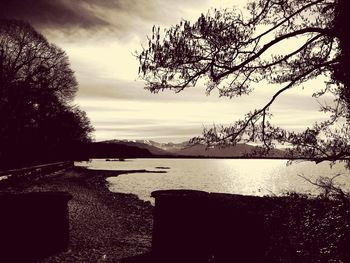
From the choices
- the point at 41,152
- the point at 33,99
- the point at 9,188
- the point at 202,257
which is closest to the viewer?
the point at 202,257

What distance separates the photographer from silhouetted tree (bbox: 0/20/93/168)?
28484 mm

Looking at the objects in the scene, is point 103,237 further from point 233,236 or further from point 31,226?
point 233,236

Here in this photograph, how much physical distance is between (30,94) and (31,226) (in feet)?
86.0

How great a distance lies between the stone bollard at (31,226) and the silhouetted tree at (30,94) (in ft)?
75.0

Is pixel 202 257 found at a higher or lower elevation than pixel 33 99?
lower

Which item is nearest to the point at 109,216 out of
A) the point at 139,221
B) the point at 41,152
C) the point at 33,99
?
the point at 139,221

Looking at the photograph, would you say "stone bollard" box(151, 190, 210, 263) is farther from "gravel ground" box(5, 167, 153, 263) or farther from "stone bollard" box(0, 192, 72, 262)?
"stone bollard" box(0, 192, 72, 262)

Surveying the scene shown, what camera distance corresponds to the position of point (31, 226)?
7.00 metres

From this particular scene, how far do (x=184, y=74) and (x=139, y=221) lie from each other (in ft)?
25.6

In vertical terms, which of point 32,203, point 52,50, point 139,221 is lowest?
point 139,221

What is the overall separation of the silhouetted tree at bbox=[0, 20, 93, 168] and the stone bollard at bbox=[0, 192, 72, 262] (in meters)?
22.9

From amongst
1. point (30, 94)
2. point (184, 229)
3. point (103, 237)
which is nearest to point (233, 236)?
point (184, 229)

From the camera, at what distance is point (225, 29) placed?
21.3 feet

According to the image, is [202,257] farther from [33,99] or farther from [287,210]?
[33,99]
